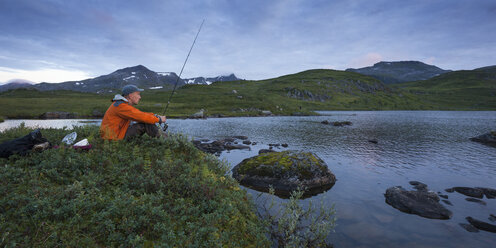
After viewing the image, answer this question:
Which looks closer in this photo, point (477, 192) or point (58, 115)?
point (477, 192)

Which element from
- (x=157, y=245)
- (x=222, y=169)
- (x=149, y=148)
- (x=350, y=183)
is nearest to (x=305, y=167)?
(x=350, y=183)

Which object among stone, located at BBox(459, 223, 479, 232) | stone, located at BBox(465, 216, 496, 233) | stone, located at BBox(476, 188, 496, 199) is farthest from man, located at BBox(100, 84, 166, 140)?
stone, located at BBox(476, 188, 496, 199)

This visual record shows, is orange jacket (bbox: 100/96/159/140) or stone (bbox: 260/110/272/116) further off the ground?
orange jacket (bbox: 100/96/159/140)

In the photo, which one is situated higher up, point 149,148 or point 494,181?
point 149,148

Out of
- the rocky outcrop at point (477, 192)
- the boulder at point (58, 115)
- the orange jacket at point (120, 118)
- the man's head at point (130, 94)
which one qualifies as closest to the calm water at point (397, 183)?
the rocky outcrop at point (477, 192)

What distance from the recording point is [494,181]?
1584cm

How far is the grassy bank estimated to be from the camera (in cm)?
461

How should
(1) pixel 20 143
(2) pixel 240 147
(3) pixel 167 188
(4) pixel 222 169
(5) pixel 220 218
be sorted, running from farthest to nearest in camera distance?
(2) pixel 240 147 → (4) pixel 222 169 → (1) pixel 20 143 → (3) pixel 167 188 → (5) pixel 220 218

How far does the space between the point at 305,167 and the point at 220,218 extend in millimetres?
9591

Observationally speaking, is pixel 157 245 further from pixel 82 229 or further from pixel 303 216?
pixel 303 216

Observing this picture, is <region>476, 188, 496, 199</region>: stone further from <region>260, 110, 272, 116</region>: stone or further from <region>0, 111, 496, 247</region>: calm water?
<region>260, 110, 272, 116</region>: stone

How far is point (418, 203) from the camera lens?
450 inches

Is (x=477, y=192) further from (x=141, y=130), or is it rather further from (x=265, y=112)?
(x=265, y=112)

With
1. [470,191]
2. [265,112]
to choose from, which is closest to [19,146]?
[470,191]
